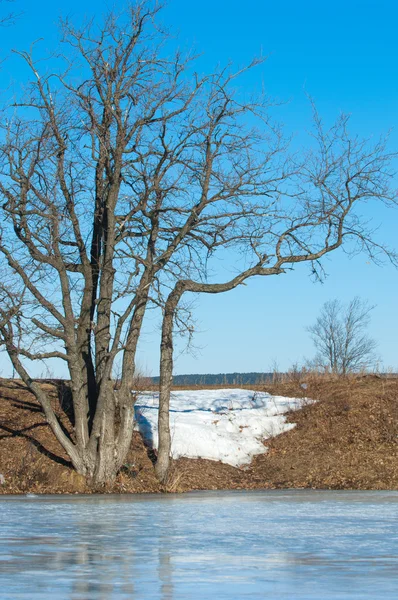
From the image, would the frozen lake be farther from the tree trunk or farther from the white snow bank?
the white snow bank

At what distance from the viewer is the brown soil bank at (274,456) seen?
62.6ft

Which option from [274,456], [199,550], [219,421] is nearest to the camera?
[199,550]

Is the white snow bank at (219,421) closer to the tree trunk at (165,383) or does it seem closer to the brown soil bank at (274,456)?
the brown soil bank at (274,456)

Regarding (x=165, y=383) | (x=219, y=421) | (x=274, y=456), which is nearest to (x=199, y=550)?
(x=165, y=383)

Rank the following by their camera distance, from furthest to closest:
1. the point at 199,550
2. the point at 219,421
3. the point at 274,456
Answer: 1. the point at 219,421
2. the point at 274,456
3. the point at 199,550

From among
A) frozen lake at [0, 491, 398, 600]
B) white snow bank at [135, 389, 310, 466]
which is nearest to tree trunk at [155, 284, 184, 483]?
white snow bank at [135, 389, 310, 466]

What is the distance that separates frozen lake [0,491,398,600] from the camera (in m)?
6.24

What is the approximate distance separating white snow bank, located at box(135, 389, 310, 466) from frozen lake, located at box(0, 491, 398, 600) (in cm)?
734

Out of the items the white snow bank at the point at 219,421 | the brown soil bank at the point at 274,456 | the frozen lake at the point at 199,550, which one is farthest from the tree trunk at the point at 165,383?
the frozen lake at the point at 199,550

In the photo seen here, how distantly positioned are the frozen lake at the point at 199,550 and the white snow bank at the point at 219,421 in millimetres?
7344

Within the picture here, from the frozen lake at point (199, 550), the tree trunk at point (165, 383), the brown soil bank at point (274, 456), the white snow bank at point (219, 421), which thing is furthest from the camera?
the white snow bank at point (219, 421)

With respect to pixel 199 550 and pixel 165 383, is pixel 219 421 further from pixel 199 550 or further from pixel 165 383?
pixel 199 550

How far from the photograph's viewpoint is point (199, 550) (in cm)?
864

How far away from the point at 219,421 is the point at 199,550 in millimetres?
15760
